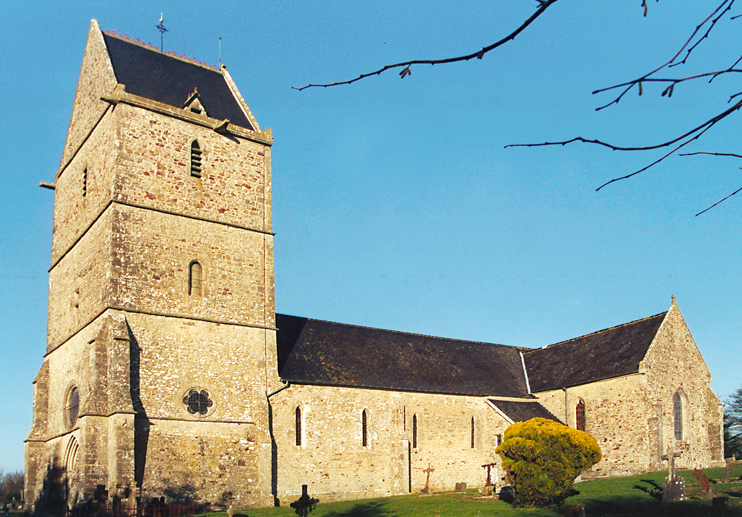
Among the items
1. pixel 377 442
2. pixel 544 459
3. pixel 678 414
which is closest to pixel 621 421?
pixel 678 414

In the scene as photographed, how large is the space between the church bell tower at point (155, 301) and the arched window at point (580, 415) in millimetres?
15099

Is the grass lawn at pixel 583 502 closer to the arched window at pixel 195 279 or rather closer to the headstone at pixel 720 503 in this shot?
the headstone at pixel 720 503

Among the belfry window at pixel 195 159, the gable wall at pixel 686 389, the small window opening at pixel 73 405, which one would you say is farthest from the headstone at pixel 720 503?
the small window opening at pixel 73 405

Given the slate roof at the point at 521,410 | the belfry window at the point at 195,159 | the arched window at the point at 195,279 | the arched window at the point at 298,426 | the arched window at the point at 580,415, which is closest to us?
the arched window at the point at 195,279

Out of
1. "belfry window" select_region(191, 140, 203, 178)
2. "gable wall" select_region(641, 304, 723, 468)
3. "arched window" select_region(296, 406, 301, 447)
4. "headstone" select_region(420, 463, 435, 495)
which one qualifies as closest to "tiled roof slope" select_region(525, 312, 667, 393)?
"gable wall" select_region(641, 304, 723, 468)

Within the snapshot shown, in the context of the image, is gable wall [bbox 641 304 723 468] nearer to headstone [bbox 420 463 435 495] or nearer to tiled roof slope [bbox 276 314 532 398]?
tiled roof slope [bbox 276 314 532 398]

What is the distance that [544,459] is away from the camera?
2308 centimetres

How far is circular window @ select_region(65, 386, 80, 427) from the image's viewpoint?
25625 millimetres

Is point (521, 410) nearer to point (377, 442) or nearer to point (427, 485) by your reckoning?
point (427, 485)

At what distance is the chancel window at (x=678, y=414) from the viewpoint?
3170cm

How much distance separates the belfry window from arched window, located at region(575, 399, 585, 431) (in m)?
20.2

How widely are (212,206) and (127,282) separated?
461 centimetres

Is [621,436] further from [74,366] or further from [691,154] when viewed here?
[691,154]

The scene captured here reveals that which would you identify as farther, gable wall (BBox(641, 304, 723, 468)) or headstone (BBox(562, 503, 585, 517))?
gable wall (BBox(641, 304, 723, 468))
